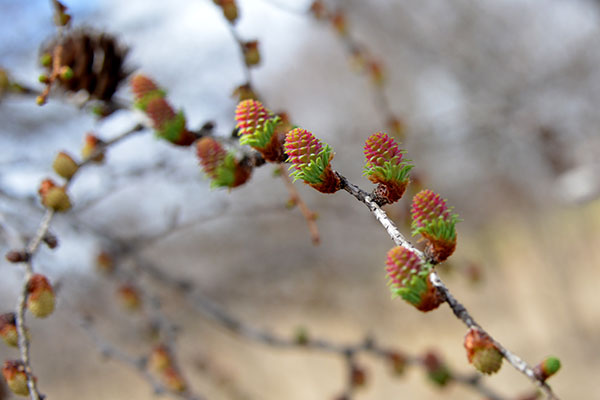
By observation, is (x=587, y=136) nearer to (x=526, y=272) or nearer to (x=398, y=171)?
(x=398, y=171)

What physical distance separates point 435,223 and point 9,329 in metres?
0.70

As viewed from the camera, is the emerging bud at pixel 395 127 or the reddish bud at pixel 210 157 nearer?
the reddish bud at pixel 210 157

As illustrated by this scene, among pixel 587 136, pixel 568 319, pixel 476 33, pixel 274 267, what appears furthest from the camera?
pixel 568 319

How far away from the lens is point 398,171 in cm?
64

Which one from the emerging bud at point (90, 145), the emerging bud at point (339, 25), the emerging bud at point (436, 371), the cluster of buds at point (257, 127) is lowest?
the emerging bud at point (436, 371)

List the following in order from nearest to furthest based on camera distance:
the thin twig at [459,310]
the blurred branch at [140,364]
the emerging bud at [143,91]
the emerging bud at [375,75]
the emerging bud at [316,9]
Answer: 1. the thin twig at [459,310]
2. the emerging bud at [143,91]
3. the blurred branch at [140,364]
4. the emerging bud at [316,9]
5. the emerging bud at [375,75]

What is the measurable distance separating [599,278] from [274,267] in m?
5.38

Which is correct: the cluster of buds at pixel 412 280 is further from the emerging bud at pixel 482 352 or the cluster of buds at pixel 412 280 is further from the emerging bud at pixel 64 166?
the emerging bud at pixel 64 166

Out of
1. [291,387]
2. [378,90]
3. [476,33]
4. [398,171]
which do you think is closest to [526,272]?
[291,387]

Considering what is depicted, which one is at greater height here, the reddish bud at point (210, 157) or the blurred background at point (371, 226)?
the blurred background at point (371, 226)

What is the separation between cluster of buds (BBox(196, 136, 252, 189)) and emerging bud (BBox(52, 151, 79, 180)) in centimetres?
32

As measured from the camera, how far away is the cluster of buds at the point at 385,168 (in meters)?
0.63

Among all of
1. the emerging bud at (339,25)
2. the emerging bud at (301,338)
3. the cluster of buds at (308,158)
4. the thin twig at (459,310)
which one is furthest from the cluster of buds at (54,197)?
the emerging bud at (339,25)

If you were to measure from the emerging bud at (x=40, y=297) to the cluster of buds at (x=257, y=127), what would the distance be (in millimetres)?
440
